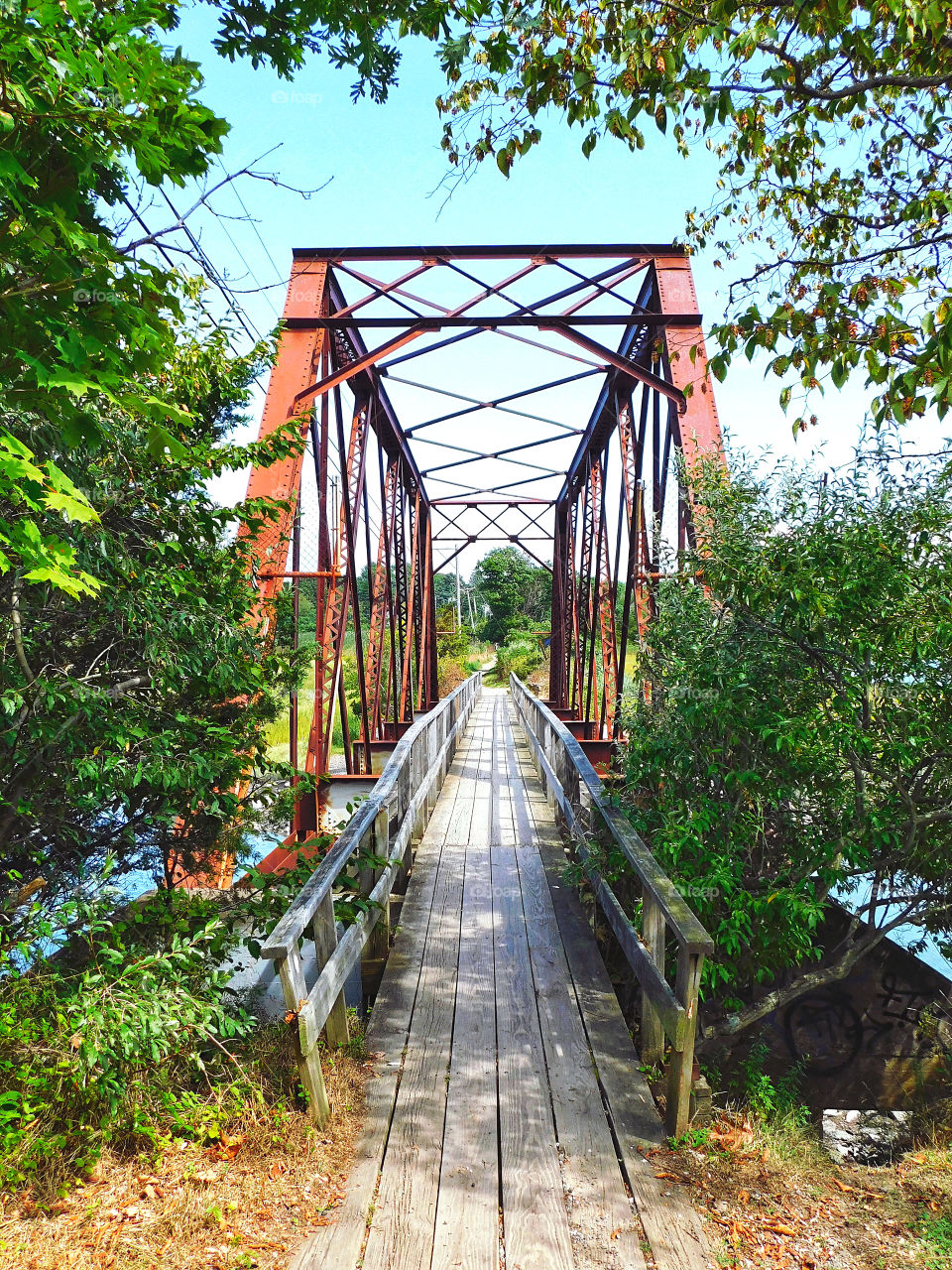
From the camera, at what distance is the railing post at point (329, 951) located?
332 cm

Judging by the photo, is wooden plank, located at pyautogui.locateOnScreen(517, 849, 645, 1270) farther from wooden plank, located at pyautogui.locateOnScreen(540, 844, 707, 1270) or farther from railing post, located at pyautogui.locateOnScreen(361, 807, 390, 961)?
railing post, located at pyautogui.locateOnScreen(361, 807, 390, 961)

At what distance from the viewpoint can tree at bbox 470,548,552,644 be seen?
61438 mm

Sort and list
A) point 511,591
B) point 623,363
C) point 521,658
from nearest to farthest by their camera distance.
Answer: point 623,363 → point 521,658 → point 511,591

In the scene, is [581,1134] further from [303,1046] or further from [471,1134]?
[303,1046]

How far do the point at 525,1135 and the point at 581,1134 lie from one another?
0.22m

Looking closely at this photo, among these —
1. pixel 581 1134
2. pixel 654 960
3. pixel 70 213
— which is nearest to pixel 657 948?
pixel 654 960

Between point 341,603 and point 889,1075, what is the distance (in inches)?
231

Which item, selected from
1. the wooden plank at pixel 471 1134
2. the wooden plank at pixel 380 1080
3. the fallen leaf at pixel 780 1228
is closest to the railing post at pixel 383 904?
the wooden plank at pixel 380 1080

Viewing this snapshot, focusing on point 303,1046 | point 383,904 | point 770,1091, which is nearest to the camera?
point 303,1046

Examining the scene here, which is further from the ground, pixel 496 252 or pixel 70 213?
pixel 496 252

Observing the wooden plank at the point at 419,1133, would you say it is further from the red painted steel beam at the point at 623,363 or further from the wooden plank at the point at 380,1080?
the red painted steel beam at the point at 623,363

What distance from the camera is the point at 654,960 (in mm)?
3396

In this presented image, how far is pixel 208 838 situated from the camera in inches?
175

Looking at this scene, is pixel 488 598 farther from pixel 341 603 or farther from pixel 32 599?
pixel 32 599
